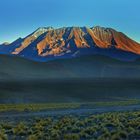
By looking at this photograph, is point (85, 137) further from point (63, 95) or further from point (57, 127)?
point (63, 95)

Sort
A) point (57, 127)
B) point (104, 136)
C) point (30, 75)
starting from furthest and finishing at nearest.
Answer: point (30, 75), point (57, 127), point (104, 136)

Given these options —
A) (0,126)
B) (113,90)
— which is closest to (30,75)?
(113,90)

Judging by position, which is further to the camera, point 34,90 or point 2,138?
point 34,90

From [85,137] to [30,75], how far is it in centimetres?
17204

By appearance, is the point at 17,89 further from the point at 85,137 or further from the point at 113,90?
the point at 85,137

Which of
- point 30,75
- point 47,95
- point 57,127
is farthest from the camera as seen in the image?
point 30,75

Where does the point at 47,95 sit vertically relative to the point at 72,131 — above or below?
above

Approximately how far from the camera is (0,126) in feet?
112

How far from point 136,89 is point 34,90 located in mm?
27593

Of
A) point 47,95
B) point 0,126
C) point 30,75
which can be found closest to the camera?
point 0,126

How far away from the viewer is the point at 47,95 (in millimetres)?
104188

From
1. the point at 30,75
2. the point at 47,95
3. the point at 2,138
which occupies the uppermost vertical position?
the point at 30,75

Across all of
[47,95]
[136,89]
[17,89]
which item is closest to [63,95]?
[47,95]

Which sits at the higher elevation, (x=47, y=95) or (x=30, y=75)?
(x=30, y=75)
